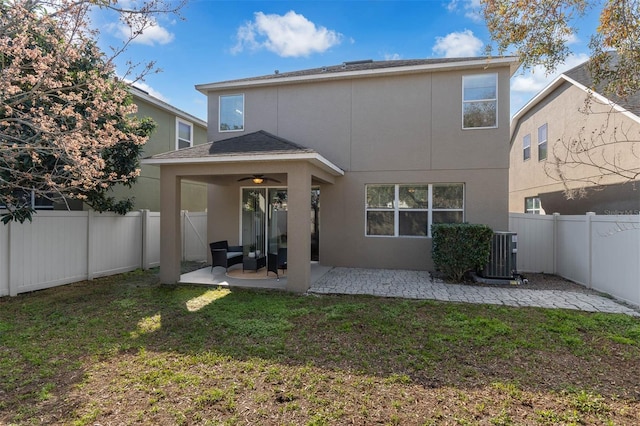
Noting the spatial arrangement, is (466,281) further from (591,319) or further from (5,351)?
(5,351)

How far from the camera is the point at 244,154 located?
297 inches

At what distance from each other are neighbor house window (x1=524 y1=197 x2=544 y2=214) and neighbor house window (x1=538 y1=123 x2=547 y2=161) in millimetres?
2108

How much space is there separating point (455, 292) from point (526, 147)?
517 inches

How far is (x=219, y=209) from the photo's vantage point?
11344 millimetres

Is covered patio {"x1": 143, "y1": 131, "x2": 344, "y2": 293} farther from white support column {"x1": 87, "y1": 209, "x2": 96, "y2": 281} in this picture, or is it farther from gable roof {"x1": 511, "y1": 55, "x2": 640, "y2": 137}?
gable roof {"x1": 511, "y1": 55, "x2": 640, "y2": 137}

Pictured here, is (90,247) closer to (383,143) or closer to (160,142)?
(160,142)

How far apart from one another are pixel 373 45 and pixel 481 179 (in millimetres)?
6288

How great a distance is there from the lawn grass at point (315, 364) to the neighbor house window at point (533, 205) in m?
11.5

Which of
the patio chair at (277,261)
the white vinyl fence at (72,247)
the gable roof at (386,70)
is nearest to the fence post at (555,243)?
the gable roof at (386,70)

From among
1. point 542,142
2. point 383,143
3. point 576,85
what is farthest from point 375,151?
point 542,142

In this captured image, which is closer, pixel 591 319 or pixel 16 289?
pixel 591 319

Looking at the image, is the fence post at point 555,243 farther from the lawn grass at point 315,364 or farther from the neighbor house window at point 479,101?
the lawn grass at point 315,364

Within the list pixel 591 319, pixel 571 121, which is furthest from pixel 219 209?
pixel 571 121

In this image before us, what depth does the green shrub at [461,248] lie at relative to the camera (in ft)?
26.6
